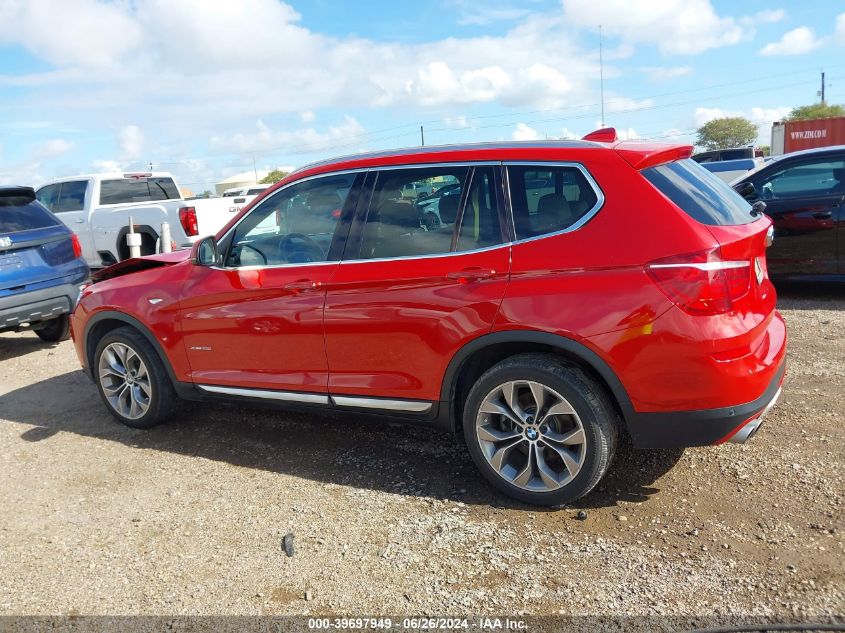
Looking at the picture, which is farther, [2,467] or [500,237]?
[2,467]

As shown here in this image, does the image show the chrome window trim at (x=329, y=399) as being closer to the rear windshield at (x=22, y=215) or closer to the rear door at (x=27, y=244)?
the rear door at (x=27, y=244)

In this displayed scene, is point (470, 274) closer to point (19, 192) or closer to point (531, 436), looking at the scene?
point (531, 436)

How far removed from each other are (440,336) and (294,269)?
1.05m

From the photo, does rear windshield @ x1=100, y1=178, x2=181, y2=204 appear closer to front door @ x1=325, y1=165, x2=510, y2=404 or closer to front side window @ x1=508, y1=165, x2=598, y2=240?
front door @ x1=325, y1=165, x2=510, y2=404

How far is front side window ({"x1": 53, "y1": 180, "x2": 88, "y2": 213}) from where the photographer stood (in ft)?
38.1

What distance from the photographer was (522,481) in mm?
3465

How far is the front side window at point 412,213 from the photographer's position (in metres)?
3.58

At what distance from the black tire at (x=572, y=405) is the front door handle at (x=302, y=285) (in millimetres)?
1106

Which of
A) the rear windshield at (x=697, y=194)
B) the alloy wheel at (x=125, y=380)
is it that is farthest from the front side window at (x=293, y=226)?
the rear windshield at (x=697, y=194)

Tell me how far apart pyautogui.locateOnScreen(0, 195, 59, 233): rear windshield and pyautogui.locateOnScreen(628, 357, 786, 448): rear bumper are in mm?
6568

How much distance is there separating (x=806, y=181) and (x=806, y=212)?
411 mm

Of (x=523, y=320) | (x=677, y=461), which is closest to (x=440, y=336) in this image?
(x=523, y=320)

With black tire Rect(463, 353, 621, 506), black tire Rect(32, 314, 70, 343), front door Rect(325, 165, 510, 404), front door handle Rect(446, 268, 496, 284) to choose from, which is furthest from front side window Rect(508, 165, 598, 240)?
black tire Rect(32, 314, 70, 343)

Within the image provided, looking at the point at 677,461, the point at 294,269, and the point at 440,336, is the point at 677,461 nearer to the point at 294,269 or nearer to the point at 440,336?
the point at 440,336
